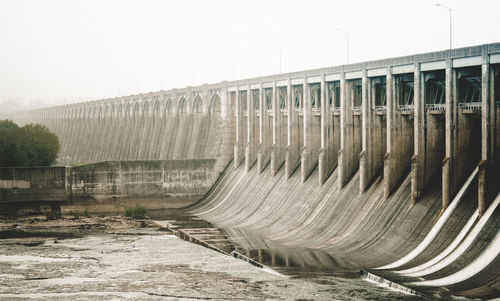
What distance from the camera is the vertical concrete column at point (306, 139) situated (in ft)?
178

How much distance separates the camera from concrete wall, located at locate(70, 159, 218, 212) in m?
65.2

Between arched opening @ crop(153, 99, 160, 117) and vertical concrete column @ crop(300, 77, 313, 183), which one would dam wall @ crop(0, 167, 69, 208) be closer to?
vertical concrete column @ crop(300, 77, 313, 183)

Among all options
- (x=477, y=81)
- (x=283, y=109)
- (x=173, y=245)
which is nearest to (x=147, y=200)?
(x=283, y=109)

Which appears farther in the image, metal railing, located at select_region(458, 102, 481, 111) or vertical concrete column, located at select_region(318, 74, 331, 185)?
A: vertical concrete column, located at select_region(318, 74, 331, 185)

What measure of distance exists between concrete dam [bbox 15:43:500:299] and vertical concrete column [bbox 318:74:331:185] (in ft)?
0.25

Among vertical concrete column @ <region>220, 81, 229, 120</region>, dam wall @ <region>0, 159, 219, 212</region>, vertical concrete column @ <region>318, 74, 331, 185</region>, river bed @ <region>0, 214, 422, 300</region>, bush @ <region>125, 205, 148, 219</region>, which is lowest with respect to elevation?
river bed @ <region>0, 214, 422, 300</region>

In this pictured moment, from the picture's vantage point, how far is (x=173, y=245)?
157ft

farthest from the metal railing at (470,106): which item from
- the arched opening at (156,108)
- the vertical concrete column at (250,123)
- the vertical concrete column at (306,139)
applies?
the arched opening at (156,108)

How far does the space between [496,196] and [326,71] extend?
70.5 feet

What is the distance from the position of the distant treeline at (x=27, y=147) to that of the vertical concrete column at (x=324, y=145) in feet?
131

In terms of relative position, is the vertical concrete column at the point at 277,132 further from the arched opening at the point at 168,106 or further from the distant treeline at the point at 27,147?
the distant treeline at the point at 27,147

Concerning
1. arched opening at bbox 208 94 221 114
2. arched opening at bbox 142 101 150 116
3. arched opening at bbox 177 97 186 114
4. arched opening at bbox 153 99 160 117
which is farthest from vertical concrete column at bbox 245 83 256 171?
arched opening at bbox 142 101 150 116

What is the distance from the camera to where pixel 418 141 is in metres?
39.8

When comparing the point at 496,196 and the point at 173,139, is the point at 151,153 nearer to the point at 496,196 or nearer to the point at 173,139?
the point at 173,139
